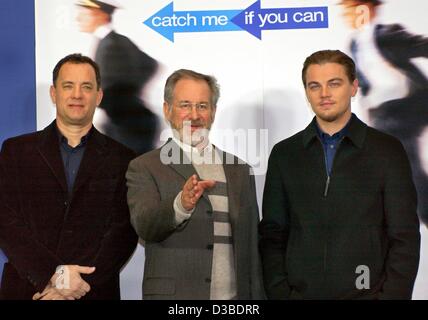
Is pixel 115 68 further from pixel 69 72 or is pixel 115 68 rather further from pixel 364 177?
pixel 364 177

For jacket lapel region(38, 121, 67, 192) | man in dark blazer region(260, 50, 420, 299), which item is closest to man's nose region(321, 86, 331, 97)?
man in dark blazer region(260, 50, 420, 299)

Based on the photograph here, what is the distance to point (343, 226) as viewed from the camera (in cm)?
237

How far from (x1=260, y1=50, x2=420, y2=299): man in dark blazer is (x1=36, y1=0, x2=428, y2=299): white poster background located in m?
0.09

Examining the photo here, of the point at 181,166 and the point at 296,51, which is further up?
the point at 296,51

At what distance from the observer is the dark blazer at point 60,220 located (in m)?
2.42

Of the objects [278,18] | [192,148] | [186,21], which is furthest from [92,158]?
[278,18]

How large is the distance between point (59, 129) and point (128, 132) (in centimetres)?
28

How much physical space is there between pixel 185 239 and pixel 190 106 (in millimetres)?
524

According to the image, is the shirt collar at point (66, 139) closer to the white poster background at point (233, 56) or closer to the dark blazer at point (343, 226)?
the white poster background at point (233, 56)

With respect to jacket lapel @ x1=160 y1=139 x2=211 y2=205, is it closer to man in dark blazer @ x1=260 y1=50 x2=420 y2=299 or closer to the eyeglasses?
the eyeglasses

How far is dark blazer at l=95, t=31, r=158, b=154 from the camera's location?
2.57 meters

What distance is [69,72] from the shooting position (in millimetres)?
2539

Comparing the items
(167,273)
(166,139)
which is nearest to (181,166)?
(166,139)

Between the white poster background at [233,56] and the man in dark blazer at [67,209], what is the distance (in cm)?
11
